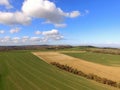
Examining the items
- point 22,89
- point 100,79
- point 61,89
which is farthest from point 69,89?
point 100,79

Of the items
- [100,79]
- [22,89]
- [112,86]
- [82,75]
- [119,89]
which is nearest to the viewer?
[22,89]

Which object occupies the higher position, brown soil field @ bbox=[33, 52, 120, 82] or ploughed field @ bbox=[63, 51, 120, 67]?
ploughed field @ bbox=[63, 51, 120, 67]

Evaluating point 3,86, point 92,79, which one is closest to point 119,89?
point 92,79

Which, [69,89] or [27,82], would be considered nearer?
[69,89]

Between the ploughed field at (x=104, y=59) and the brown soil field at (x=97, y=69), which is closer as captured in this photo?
the brown soil field at (x=97, y=69)

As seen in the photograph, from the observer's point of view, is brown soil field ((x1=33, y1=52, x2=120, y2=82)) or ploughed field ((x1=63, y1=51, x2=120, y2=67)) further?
ploughed field ((x1=63, y1=51, x2=120, y2=67))

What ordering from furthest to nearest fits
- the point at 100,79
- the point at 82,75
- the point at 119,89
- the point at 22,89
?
the point at 82,75, the point at 100,79, the point at 119,89, the point at 22,89

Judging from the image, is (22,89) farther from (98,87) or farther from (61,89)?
(98,87)

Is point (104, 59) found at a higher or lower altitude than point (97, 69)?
higher

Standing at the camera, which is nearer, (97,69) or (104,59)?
(97,69)

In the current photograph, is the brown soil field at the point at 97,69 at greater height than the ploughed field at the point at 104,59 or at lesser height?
Answer: lesser
